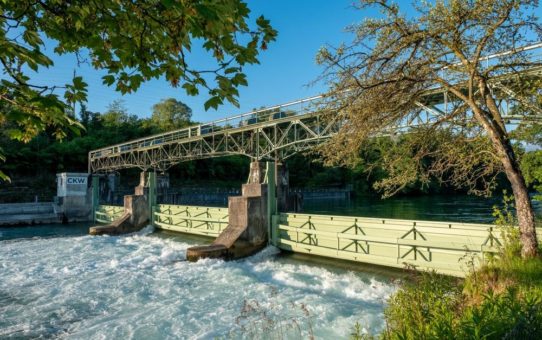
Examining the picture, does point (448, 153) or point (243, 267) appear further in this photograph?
point (243, 267)

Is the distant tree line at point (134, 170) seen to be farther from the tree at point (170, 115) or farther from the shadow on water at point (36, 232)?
the shadow on water at point (36, 232)

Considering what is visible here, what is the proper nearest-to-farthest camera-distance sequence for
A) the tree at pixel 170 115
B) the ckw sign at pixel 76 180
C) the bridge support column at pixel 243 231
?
the bridge support column at pixel 243 231
the ckw sign at pixel 76 180
the tree at pixel 170 115

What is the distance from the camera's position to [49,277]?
44.1 ft

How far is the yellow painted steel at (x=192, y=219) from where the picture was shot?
2033 cm

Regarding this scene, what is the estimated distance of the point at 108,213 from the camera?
106ft

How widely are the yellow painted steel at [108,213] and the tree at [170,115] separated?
51487 mm

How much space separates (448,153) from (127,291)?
33.5 ft

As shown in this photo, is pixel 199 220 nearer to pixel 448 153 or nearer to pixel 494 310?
pixel 448 153

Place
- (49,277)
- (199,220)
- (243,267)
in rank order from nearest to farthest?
(49,277) → (243,267) → (199,220)

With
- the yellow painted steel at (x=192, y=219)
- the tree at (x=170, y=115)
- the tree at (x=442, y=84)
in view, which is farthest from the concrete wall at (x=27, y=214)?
the tree at (x=170, y=115)

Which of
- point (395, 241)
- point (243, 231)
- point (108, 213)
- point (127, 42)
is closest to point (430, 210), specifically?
point (243, 231)

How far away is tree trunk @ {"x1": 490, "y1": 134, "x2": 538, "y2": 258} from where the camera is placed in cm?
652

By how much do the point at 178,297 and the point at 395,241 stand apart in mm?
7357

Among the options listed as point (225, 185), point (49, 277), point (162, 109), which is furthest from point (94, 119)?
point (49, 277)
